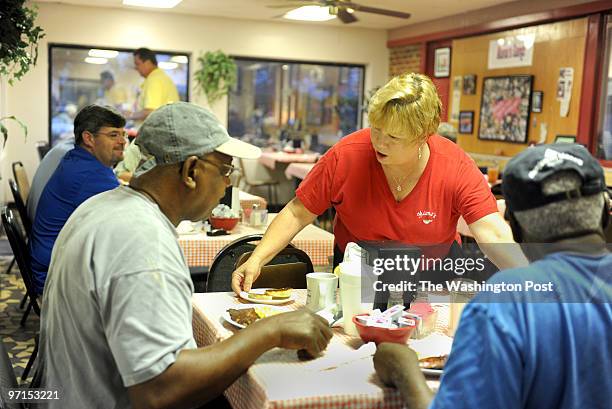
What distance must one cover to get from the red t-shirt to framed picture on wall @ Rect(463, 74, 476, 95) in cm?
700

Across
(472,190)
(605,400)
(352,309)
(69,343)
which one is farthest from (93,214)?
(472,190)

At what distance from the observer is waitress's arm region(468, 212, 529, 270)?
233 centimetres

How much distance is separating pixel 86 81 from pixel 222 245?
24.1 feet

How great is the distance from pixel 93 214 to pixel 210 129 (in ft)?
1.13

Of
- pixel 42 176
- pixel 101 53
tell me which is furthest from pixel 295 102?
pixel 42 176

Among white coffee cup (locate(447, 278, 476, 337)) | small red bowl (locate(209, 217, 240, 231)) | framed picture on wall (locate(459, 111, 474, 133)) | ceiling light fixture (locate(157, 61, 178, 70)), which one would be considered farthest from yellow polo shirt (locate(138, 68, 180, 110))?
white coffee cup (locate(447, 278, 476, 337))

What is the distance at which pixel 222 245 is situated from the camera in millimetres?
3896

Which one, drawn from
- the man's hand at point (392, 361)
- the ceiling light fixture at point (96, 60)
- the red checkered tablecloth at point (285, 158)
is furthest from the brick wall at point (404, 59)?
the man's hand at point (392, 361)

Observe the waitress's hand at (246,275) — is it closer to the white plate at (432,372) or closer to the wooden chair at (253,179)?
the white plate at (432,372)

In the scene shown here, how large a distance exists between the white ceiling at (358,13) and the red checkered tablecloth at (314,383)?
7.46 metres

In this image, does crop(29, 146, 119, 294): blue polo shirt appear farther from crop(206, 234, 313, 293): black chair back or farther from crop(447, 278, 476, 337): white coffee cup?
crop(447, 278, 476, 337): white coffee cup

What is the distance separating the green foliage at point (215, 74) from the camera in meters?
10.4

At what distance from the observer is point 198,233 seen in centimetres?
407

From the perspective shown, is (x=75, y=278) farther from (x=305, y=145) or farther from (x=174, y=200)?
(x=305, y=145)
